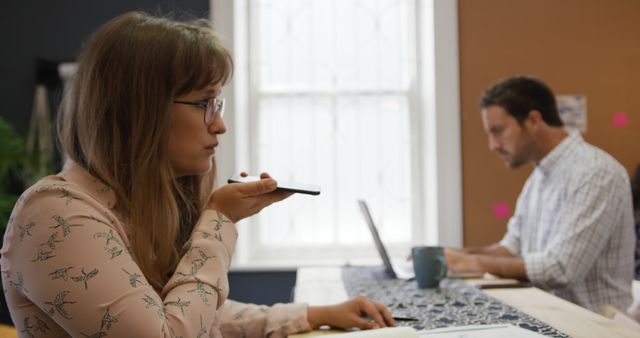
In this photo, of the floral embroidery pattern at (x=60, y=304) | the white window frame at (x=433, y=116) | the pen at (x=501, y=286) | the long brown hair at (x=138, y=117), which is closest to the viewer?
the floral embroidery pattern at (x=60, y=304)

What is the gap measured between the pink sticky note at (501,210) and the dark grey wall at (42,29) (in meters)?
2.08

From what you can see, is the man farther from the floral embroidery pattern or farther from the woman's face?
the floral embroidery pattern

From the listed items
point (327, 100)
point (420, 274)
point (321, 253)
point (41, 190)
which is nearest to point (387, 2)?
point (327, 100)

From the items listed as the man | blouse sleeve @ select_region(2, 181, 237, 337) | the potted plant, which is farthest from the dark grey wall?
blouse sleeve @ select_region(2, 181, 237, 337)

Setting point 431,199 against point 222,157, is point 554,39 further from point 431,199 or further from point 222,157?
point 222,157

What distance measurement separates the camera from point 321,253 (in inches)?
141

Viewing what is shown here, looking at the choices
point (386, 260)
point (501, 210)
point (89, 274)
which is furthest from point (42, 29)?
point (89, 274)

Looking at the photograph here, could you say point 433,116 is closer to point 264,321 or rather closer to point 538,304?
point 538,304

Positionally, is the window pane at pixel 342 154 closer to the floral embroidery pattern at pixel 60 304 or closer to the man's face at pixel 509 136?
the man's face at pixel 509 136

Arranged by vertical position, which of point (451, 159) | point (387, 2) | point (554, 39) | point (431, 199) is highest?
point (387, 2)

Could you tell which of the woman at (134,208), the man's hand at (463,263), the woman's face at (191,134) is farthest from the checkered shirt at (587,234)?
the woman's face at (191,134)

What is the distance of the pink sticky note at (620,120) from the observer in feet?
11.3

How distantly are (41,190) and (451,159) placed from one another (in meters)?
2.75

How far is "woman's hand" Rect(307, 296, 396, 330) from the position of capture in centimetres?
118
